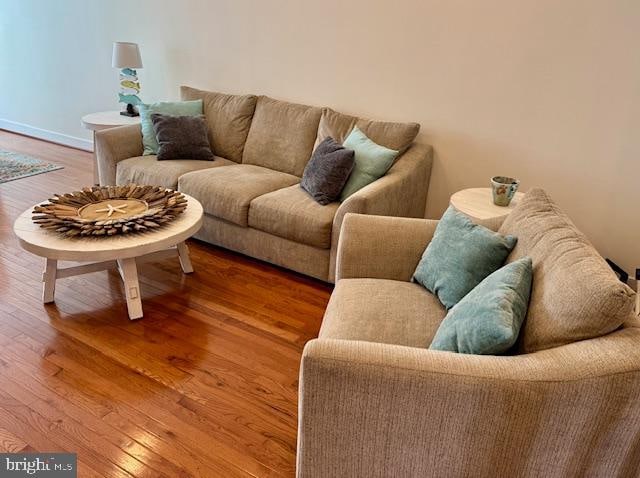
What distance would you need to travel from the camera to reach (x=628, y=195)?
2.75m

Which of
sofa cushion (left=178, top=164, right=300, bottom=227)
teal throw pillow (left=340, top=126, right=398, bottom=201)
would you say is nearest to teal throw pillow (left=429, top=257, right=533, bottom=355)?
teal throw pillow (left=340, top=126, right=398, bottom=201)

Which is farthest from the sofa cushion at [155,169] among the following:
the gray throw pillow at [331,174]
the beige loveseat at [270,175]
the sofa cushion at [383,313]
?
the sofa cushion at [383,313]

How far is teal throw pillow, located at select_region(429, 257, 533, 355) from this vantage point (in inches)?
52.9

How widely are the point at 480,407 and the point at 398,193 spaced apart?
5.67 ft

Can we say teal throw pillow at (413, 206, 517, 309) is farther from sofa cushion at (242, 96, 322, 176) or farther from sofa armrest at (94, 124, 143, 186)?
sofa armrest at (94, 124, 143, 186)

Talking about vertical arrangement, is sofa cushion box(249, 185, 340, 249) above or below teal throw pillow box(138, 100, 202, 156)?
below

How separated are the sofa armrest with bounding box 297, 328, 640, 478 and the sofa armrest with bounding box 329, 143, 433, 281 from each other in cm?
135

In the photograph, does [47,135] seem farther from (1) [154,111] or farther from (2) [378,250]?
(2) [378,250]

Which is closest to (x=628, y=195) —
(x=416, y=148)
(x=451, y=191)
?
(x=451, y=191)

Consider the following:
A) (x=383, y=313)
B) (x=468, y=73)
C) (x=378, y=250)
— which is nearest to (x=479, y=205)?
(x=378, y=250)

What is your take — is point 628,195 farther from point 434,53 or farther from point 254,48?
point 254,48

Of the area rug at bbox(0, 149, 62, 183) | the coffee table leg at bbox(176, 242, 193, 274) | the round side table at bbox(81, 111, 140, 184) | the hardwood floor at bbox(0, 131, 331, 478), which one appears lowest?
the area rug at bbox(0, 149, 62, 183)

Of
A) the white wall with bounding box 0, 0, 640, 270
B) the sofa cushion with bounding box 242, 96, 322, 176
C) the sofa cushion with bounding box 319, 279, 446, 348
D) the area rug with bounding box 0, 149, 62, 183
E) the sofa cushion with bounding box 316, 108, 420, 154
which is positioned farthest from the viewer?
the area rug with bounding box 0, 149, 62, 183

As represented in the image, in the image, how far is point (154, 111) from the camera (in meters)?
3.63
